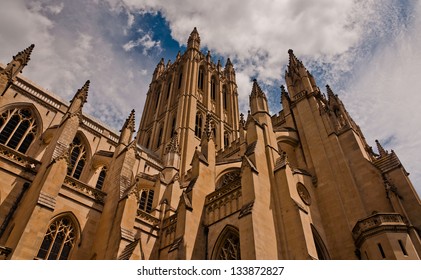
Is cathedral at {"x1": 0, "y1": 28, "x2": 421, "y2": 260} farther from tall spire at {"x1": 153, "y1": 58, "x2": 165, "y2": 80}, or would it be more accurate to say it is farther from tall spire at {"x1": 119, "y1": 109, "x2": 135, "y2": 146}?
tall spire at {"x1": 153, "y1": 58, "x2": 165, "y2": 80}

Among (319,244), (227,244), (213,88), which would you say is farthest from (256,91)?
(213,88)

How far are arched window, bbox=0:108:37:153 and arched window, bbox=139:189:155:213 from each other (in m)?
9.41

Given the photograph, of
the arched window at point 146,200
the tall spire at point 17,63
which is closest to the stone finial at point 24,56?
the tall spire at point 17,63

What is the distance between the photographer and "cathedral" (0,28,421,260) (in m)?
12.1

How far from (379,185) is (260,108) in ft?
25.9

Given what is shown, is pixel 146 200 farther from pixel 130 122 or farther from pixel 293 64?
pixel 293 64

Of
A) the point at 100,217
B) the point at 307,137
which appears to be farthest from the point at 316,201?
the point at 100,217

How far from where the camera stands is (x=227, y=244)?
13.2 meters

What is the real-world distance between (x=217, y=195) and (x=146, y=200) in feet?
37.1

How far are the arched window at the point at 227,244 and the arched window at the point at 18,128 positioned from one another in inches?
588

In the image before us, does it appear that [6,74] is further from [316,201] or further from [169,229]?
[316,201]

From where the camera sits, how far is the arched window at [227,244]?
1289cm

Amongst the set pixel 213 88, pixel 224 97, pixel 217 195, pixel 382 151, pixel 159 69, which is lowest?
pixel 217 195

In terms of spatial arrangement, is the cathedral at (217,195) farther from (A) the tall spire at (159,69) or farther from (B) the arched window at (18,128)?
(A) the tall spire at (159,69)
